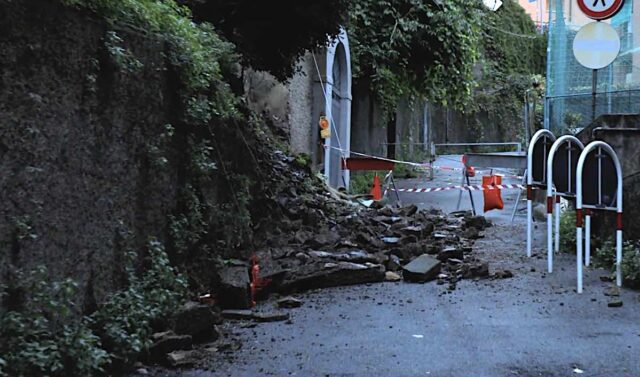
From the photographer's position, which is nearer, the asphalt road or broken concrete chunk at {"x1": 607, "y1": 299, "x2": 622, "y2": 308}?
the asphalt road

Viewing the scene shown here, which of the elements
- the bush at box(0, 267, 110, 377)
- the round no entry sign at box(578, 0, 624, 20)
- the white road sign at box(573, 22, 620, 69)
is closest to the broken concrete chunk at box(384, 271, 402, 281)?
the white road sign at box(573, 22, 620, 69)

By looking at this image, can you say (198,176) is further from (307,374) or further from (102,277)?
(307,374)

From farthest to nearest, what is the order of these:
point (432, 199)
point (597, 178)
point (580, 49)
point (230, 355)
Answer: point (432, 199) → point (580, 49) → point (597, 178) → point (230, 355)

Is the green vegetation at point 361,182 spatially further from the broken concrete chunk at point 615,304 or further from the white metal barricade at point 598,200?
the broken concrete chunk at point 615,304

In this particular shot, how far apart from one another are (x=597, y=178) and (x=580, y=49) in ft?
7.12

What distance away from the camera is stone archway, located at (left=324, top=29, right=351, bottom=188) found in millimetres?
15305

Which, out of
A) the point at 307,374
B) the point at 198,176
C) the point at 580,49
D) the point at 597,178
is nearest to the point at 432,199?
the point at 580,49

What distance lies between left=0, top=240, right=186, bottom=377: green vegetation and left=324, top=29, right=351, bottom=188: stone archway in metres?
10.4

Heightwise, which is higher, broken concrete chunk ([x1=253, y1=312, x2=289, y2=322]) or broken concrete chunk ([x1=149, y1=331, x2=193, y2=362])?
broken concrete chunk ([x1=149, y1=331, x2=193, y2=362])

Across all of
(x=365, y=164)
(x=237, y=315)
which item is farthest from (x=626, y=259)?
(x=365, y=164)

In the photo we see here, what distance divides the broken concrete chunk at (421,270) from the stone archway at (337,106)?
7.37m

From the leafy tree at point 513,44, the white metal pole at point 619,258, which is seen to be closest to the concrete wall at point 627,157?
the white metal pole at point 619,258

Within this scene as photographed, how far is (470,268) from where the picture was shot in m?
7.71

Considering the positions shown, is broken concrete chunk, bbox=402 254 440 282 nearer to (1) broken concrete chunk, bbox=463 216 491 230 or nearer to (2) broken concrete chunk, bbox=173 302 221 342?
(2) broken concrete chunk, bbox=173 302 221 342
